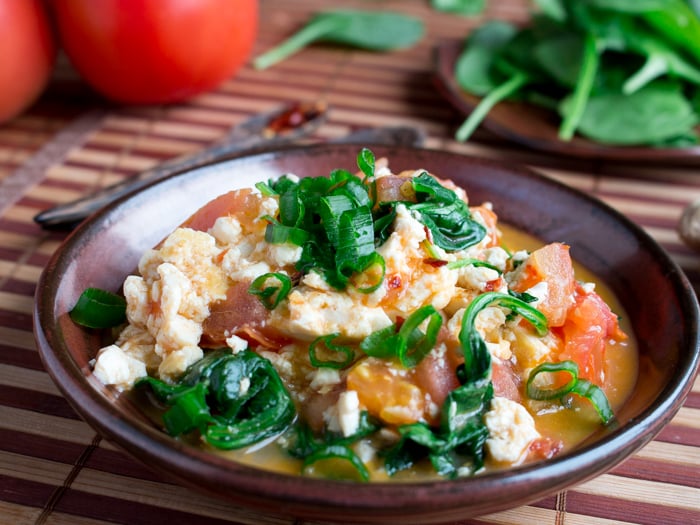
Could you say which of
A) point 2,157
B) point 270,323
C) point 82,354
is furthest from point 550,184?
point 2,157

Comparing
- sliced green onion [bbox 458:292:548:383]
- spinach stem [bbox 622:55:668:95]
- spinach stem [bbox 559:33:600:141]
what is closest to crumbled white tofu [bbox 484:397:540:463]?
sliced green onion [bbox 458:292:548:383]

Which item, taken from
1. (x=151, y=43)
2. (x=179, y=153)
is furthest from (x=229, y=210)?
(x=151, y=43)

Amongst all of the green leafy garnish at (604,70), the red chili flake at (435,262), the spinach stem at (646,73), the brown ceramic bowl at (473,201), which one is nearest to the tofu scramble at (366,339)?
the red chili flake at (435,262)

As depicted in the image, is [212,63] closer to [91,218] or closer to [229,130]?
[229,130]

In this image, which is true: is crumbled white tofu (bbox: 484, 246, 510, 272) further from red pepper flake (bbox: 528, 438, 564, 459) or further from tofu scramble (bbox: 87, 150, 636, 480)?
red pepper flake (bbox: 528, 438, 564, 459)

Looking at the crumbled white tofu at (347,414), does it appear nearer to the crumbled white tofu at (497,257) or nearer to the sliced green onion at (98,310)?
the crumbled white tofu at (497,257)

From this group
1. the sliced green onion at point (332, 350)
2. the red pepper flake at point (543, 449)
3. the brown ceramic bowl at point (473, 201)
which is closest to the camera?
the brown ceramic bowl at point (473, 201)
